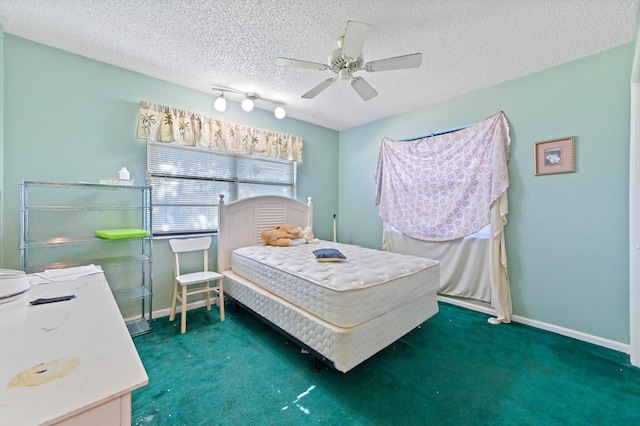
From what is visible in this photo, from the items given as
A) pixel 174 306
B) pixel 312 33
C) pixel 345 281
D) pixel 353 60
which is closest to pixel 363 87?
pixel 353 60

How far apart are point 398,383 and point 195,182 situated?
116 inches

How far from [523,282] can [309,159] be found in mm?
3232

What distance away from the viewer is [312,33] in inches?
82.7

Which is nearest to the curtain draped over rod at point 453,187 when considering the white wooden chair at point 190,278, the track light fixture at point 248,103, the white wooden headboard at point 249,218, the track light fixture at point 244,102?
the white wooden headboard at point 249,218

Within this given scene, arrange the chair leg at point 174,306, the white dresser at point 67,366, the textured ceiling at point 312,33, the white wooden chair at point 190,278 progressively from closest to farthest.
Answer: the white dresser at point 67,366 → the textured ceiling at point 312,33 → the white wooden chair at point 190,278 → the chair leg at point 174,306

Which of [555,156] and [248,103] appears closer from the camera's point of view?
[555,156]

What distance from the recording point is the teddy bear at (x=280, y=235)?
327cm

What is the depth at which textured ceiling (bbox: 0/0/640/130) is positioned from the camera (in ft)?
6.03

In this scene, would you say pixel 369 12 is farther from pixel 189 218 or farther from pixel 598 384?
pixel 598 384

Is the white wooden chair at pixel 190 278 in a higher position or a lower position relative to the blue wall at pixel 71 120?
lower

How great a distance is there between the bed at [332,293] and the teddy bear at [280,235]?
14 cm

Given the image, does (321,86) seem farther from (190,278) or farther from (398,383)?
(398,383)

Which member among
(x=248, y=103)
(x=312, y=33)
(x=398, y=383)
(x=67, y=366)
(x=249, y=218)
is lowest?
(x=398, y=383)

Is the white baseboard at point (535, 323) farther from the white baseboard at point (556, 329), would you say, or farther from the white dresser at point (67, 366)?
the white dresser at point (67, 366)
